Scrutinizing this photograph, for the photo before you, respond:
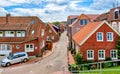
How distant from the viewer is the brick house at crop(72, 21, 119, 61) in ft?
142

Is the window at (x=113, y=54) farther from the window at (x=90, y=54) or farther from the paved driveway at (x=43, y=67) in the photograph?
the paved driveway at (x=43, y=67)

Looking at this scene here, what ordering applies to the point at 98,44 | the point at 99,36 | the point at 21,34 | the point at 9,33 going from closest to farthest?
1. the point at 99,36
2. the point at 98,44
3. the point at 21,34
4. the point at 9,33

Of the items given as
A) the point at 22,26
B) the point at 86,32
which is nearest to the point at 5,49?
the point at 22,26

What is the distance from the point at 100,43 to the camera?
43.9 m

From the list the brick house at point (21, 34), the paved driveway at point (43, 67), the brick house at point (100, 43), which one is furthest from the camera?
the brick house at point (21, 34)

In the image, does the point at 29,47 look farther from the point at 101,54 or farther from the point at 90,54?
the point at 101,54

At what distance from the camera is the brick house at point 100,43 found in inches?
1702

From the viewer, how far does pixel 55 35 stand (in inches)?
3403

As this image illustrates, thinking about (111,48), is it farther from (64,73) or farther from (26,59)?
(26,59)

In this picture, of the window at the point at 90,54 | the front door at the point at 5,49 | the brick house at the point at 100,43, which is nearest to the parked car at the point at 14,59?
the front door at the point at 5,49

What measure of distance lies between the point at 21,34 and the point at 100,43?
19907mm

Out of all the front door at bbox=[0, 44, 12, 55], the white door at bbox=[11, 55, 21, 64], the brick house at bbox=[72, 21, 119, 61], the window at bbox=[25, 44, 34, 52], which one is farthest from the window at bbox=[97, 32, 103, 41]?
the front door at bbox=[0, 44, 12, 55]

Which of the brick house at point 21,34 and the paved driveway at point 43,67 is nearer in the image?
the paved driveway at point 43,67

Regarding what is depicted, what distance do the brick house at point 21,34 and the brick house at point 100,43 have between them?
1368cm
